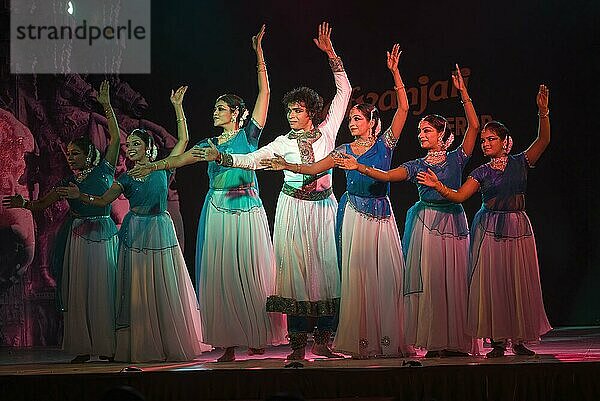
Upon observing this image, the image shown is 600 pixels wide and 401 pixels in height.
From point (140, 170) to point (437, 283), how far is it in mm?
2075

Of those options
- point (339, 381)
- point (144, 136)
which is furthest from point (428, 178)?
point (144, 136)


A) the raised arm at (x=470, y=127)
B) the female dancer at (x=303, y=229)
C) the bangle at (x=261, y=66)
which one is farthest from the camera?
the bangle at (x=261, y=66)

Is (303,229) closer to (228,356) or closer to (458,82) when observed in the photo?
(228,356)

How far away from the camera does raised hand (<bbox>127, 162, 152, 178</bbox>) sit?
21.9 ft

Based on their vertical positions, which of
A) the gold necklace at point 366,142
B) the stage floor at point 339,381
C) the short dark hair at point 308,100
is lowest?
the stage floor at point 339,381

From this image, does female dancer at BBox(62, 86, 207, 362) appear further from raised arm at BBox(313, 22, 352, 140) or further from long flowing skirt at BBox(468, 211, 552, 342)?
long flowing skirt at BBox(468, 211, 552, 342)

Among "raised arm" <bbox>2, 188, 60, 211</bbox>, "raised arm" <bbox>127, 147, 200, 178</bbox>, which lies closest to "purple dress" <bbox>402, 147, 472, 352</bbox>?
"raised arm" <bbox>127, 147, 200, 178</bbox>

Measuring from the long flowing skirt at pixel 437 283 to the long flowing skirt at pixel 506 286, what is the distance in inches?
4.8

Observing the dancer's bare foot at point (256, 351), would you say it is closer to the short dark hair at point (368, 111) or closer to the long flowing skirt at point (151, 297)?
the long flowing skirt at point (151, 297)

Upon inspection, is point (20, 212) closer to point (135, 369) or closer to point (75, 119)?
point (75, 119)

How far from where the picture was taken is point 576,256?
7.41 metres

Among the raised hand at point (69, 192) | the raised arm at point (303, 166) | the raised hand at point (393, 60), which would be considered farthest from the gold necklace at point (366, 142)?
the raised hand at point (69, 192)

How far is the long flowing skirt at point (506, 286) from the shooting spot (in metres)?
6.66

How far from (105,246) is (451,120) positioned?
2560 millimetres
